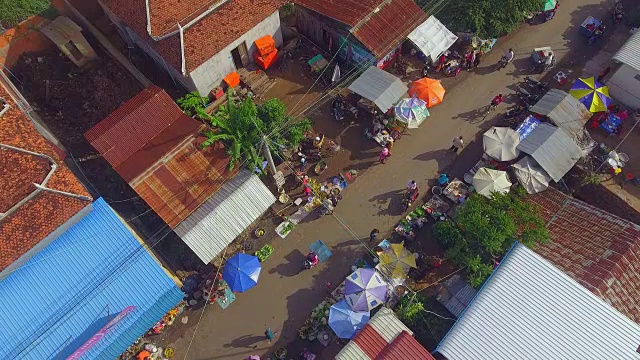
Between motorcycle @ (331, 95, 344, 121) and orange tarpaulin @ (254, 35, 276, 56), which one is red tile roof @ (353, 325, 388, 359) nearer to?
motorcycle @ (331, 95, 344, 121)

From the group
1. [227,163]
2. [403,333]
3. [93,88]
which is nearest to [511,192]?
[403,333]

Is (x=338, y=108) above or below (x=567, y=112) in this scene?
above

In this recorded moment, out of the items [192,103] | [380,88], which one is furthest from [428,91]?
[192,103]

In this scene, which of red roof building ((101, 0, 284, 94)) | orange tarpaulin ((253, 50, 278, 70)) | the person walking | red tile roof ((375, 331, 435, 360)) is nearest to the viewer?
red tile roof ((375, 331, 435, 360))

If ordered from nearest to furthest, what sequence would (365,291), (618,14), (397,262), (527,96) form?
(365,291), (397,262), (527,96), (618,14)

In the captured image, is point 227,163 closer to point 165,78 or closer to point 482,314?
point 165,78

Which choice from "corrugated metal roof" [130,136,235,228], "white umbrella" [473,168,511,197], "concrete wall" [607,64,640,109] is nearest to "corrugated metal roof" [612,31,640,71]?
"concrete wall" [607,64,640,109]

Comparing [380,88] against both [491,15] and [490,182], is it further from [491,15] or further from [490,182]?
[491,15]
